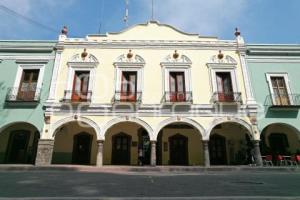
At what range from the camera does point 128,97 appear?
48.3 feet

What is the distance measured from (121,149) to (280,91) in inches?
428

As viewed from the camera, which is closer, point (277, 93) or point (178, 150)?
point (277, 93)

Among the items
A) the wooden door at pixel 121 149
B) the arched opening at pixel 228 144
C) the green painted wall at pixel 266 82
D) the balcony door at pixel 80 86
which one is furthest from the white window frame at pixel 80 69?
the green painted wall at pixel 266 82

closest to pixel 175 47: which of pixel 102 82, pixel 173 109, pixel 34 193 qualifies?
pixel 173 109

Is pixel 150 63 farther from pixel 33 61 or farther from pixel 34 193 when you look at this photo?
pixel 34 193

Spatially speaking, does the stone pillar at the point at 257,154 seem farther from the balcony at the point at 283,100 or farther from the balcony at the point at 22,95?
the balcony at the point at 22,95

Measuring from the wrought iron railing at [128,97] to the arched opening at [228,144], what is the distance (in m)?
5.67

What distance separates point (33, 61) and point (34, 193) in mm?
11984

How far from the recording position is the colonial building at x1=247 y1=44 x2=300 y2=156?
14461 millimetres

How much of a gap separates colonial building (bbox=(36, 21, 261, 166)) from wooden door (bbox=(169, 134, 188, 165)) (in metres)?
0.07

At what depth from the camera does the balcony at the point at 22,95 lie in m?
14.4

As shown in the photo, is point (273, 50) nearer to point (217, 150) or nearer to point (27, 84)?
point (217, 150)

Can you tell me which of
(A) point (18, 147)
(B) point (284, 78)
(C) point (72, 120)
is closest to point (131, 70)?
(C) point (72, 120)

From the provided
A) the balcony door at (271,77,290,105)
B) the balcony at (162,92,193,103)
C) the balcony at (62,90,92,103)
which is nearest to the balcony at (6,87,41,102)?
the balcony at (62,90,92,103)
